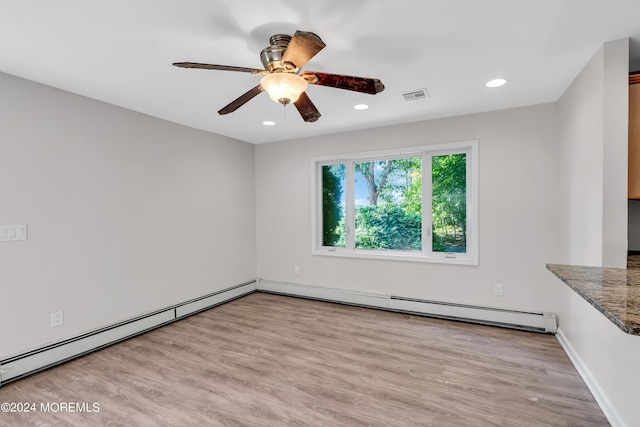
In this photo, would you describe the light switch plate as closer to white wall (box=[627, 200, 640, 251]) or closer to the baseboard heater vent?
the baseboard heater vent

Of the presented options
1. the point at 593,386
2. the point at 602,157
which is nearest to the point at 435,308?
the point at 593,386

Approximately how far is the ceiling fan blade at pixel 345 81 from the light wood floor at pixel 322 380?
206 centimetres

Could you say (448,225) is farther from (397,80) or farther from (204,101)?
(204,101)

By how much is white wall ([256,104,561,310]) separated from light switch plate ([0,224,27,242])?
3.21m

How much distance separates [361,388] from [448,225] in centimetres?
226

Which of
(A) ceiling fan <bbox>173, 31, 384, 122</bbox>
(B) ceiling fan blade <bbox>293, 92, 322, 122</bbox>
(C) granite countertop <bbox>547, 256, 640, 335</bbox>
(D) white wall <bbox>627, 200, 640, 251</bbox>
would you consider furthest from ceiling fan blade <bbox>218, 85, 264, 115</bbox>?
(D) white wall <bbox>627, 200, 640, 251</bbox>

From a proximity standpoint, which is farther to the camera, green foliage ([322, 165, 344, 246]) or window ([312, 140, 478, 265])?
green foliage ([322, 165, 344, 246])

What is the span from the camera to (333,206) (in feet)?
15.0

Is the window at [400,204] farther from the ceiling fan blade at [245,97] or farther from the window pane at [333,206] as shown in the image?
the ceiling fan blade at [245,97]

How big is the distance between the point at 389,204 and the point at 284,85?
8.80 ft

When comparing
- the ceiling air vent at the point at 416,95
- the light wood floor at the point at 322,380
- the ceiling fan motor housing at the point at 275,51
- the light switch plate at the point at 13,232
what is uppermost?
the ceiling air vent at the point at 416,95

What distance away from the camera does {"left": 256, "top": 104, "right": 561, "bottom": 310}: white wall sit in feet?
10.5

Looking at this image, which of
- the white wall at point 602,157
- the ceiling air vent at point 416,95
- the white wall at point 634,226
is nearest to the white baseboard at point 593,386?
the white wall at point 602,157

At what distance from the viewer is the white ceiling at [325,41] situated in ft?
5.38
